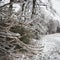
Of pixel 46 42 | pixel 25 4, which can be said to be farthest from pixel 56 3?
pixel 46 42

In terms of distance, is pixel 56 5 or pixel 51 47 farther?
pixel 56 5

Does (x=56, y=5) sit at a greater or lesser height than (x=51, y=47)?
greater

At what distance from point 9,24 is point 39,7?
1189 millimetres

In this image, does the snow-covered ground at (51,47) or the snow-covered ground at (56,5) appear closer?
the snow-covered ground at (51,47)

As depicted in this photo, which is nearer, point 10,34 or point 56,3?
point 10,34

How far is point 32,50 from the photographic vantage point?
11.8 feet

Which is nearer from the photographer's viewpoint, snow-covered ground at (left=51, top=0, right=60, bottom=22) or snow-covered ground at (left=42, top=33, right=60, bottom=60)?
snow-covered ground at (left=42, top=33, right=60, bottom=60)

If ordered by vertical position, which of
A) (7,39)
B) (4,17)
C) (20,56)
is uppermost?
(4,17)

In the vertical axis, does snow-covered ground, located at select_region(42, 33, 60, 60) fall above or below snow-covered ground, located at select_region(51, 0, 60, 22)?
below

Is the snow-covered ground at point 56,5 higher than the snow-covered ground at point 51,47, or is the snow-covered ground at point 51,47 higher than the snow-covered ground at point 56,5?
the snow-covered ground at point 56,5

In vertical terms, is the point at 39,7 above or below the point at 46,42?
above

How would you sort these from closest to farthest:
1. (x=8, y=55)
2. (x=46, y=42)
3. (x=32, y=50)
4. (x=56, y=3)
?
(x=8, y=55) < (x=32, y=50) < (x=46, y=42) < (x=56, y=3)

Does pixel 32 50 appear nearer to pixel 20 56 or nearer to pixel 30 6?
pixel 20 56

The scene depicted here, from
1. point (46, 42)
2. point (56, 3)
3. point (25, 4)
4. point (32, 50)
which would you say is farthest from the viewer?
point (56, 3)
